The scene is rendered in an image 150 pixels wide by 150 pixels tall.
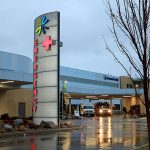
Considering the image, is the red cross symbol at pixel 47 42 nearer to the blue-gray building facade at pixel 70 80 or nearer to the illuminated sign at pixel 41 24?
Answer: the illuminated sign at pixel 41 24

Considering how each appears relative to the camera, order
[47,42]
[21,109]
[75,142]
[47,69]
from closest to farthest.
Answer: [75,142], [47,69], [47,42], [21,109]

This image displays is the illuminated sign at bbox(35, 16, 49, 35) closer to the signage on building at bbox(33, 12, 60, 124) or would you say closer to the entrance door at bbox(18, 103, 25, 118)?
the signage on building at bbox(33, 12, 60, 124)

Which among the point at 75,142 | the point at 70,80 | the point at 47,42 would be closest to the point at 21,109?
the point at 47,42

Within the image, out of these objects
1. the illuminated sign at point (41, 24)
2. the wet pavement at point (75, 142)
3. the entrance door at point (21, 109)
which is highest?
the illuminated sign at point (41, 24)

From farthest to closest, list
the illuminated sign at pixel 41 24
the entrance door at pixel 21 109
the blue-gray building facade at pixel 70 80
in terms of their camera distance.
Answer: the entrance door at pixel 21 109 < the blue-gray building facade at pixel 70 80 < the illuminated sign at pixel 41 24

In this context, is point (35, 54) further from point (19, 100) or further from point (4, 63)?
point (4, 63)

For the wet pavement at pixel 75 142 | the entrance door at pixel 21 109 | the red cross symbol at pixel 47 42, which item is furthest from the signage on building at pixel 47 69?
the entrance door at pixel 21 109

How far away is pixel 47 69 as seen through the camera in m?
33.2

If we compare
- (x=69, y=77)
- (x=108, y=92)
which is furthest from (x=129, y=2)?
(x=69, y=77)

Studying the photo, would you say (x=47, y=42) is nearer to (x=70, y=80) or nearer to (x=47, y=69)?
(x=47, y=69)

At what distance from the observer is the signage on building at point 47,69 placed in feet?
107

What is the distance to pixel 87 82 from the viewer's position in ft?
435

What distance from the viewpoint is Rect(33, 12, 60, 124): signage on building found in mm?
32531

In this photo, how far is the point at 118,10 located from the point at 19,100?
45.4 m
